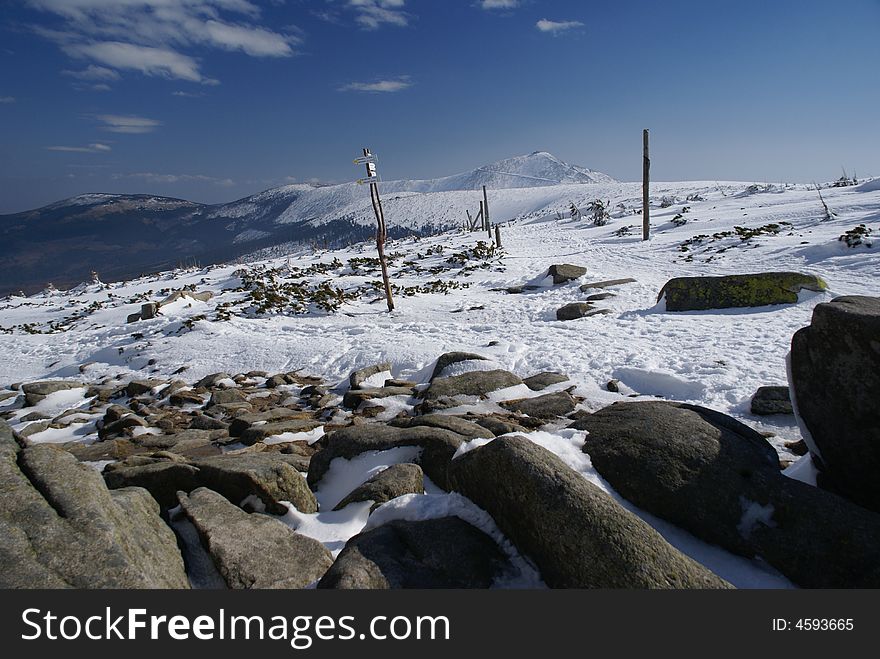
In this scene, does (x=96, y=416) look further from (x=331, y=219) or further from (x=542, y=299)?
(x=331, y=219)

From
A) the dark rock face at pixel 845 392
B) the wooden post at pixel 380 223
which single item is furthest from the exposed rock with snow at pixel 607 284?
the dark rock face at pixel 845 392

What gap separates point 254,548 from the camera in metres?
3.10

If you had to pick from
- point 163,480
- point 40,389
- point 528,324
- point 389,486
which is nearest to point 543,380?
point 389,486

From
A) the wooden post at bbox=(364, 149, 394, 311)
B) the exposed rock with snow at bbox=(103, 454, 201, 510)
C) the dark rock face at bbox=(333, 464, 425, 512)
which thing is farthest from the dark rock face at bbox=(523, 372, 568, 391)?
the wooden post at bbox=(364, 149, 394, 311)

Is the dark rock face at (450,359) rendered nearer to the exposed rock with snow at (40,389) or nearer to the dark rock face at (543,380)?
the dark rock face at (543,380)

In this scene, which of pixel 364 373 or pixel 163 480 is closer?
pixel 163 480

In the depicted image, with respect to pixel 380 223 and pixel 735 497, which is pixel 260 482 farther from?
pixel 380 223

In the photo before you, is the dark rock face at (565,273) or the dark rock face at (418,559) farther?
the dark rock face at (565,273)

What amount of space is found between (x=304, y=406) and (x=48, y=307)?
28.9 meters

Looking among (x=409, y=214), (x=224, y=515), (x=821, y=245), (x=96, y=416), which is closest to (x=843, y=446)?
(x=224, y=515)

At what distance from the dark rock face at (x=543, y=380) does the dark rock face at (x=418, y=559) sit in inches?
199

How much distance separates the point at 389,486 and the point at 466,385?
3818 millimetres

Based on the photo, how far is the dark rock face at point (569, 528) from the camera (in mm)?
2355

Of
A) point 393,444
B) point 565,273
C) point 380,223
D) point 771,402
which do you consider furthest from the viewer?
point 565,273
